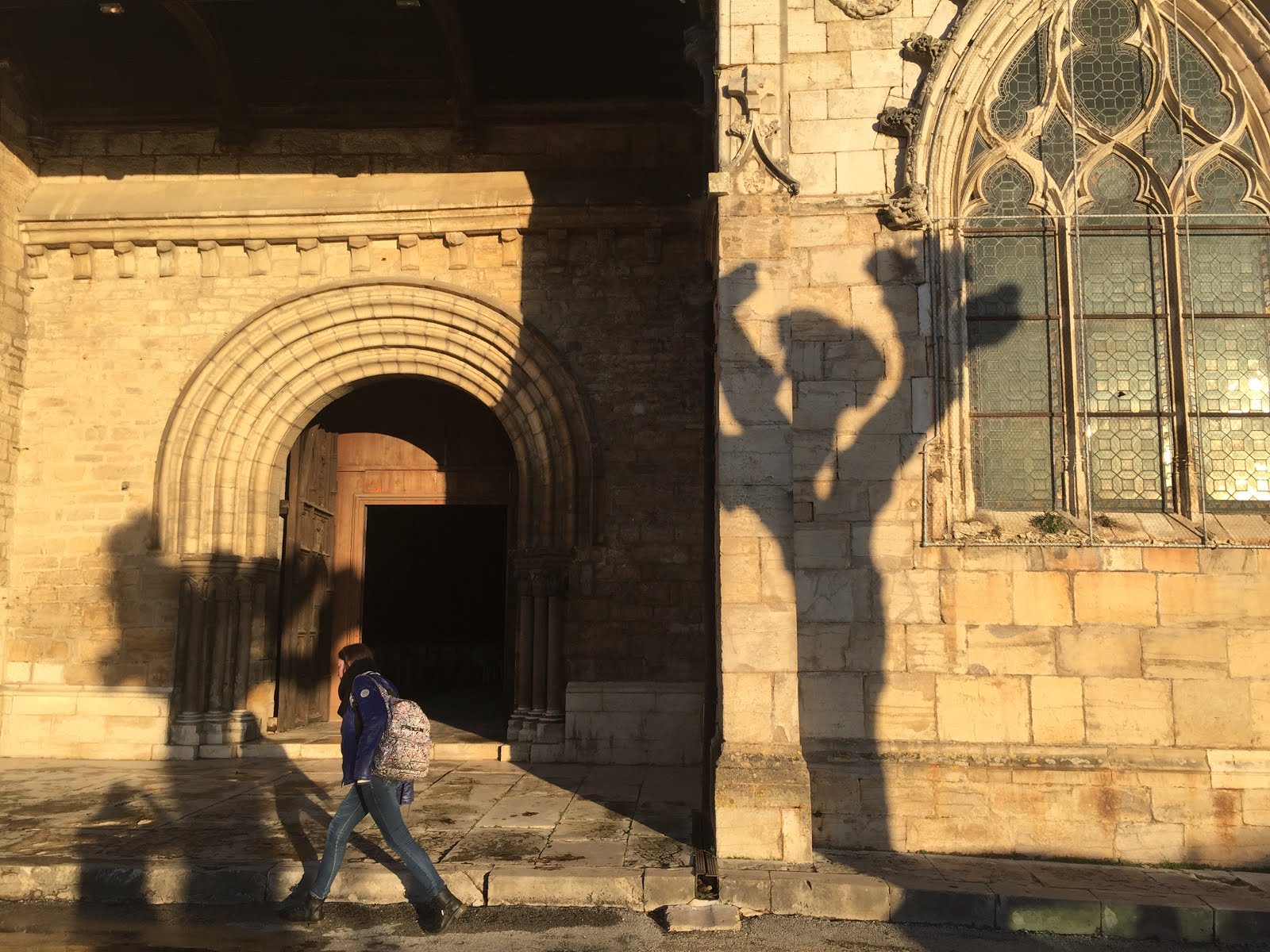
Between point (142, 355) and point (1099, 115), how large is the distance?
832cm

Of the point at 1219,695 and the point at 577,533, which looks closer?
the point at 1219,695

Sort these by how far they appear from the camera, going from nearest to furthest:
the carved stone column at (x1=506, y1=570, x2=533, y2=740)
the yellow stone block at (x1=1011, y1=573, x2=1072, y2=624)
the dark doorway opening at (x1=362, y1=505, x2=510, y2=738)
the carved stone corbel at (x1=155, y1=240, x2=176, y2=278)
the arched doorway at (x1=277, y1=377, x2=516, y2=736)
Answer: the yellow stone block at (x1=1011, y1=573, x2=1072, y2=624), the carved stone column at (x1=506, y1=570, x2=533, y2=740), the carved stone corbel at (x1=155, y1=240, x2=176, y2=278), the arched doorway at (x1=277, y1=377, x2=516, y2=736), the dark doorway opening at (x1=362, y1=505, x2=510, y2=738)

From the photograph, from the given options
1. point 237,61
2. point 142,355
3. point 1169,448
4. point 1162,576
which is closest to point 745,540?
point 1162,576

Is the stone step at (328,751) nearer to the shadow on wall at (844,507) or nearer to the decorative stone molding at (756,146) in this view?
the shadow on wall at (844,507)

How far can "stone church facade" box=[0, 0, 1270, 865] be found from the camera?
18.5 feet

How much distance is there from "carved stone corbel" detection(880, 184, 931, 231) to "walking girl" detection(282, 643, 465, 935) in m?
4.13

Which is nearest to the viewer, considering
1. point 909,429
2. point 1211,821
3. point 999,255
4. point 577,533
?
point 1211,821

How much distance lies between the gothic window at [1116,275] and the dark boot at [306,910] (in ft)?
A: 14.6

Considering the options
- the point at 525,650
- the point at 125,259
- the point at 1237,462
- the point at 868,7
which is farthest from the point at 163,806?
the point at 1237,462

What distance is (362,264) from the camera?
9367mm

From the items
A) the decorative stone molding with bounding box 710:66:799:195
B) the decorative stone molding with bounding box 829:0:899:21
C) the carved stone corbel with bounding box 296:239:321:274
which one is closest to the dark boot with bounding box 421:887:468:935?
the decorative stone molding with bounding box 710:66:799:195

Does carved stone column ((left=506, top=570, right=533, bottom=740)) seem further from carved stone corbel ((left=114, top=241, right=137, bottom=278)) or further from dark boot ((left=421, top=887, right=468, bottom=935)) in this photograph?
carved stone corbel ((left=114, top=241, right=137, bottom=278))

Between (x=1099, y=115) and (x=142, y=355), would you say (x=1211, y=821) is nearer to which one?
(x=1099, y=115)

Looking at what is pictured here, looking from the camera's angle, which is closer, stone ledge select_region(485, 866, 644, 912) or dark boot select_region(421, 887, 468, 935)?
dark boot select_region(421, 887, 468, 935)
